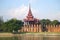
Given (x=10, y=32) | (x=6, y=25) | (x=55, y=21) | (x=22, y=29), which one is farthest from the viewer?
(x=55, y=21)

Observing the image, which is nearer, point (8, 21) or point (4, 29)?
point (4, 29)

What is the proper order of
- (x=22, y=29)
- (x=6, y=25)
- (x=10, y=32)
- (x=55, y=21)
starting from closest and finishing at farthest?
(x=10, y=32) → (x=6, y=25) → (x=22, y=29) → (x=55, y=21)

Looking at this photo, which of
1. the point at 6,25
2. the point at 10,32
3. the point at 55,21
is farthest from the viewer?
the point at 55,21

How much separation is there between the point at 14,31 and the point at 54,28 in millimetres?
15905

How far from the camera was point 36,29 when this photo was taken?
230ft

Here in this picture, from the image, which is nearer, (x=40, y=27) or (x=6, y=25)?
(x=6, y=25)

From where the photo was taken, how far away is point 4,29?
62.3 m

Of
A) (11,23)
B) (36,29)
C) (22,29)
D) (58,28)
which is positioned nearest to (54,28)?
(58,28)

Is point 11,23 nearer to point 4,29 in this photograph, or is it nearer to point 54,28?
point 4,29

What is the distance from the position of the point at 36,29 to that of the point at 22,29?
4.52 m

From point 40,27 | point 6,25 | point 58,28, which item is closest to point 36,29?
point 40,27

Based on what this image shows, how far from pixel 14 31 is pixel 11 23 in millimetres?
5273

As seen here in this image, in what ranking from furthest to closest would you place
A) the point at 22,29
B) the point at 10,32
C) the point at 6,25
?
the point at 22,29 < the point at 6,25 < the point at 10,32

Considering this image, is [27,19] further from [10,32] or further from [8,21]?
[10,32]
